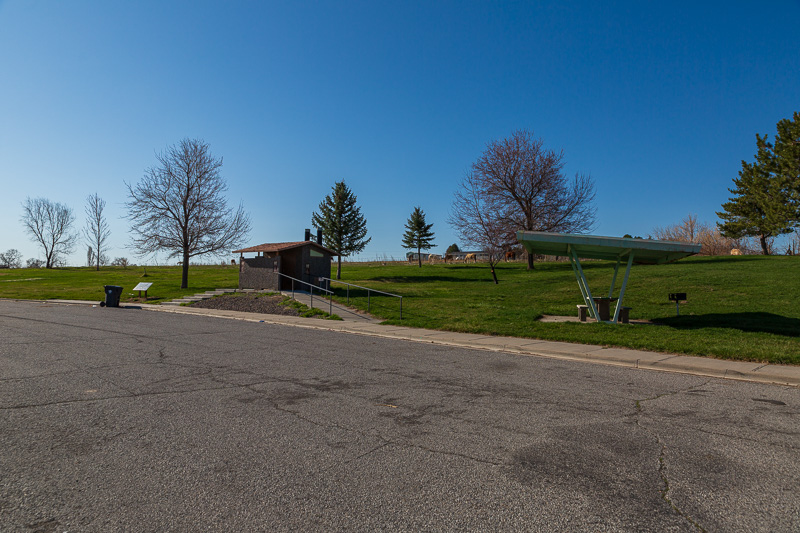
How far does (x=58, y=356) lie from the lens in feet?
29.9

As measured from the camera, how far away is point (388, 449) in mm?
4305

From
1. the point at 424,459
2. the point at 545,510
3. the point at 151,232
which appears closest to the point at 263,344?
the point at 424,459

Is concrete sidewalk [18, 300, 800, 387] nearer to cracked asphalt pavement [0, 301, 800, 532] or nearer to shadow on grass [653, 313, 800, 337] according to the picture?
cracked asphalt pavement [0, 301, 800, 532]

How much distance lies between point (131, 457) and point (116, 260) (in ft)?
Answer: 283


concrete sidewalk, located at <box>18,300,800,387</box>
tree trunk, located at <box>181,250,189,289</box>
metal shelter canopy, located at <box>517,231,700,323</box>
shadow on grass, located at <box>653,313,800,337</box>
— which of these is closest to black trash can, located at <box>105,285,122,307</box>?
tree trunk, located at <box>181,250,189,289</box>

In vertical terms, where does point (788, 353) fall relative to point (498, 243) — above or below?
below

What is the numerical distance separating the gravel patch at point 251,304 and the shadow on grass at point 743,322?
13.7 m

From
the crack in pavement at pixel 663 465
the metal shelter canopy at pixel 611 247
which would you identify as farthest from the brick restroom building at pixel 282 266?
the crack in pavement at pixel 663 465

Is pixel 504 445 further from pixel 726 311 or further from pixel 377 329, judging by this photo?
pixel 726 311

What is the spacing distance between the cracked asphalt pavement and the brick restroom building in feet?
58.1

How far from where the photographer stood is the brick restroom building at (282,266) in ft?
85.5

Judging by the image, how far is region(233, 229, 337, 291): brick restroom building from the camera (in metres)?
26.1

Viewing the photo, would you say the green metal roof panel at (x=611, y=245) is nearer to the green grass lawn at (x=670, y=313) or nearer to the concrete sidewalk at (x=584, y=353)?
the green grass lawn at (x=670, y=313)

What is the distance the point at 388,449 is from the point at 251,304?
1953cm
